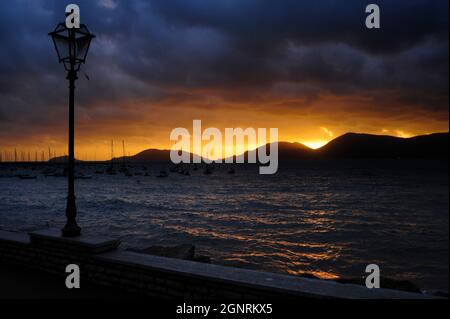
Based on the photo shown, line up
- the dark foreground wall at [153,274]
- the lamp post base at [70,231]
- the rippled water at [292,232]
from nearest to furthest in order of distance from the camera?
1. the dark foreground wall at [153,274]
2. the lamp post base at [70,231]
3. the rippled water at [292,232]

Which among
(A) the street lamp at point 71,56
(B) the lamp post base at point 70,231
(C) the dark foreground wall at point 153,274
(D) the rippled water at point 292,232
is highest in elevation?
(A) the street lamp at point 71,56

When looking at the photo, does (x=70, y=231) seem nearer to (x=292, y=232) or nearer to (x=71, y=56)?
(x=71, y=56)

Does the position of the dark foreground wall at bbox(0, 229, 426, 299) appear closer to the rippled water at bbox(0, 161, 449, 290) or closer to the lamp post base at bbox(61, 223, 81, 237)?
the lamp post base at bbox(61, 223, 81, 237)

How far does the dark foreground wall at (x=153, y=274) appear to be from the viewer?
418 cm

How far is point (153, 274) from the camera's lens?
5.05 m

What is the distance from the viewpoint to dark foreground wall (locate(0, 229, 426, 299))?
4.18m

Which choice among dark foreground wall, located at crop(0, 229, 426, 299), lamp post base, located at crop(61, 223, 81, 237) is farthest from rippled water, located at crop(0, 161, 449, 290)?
lamp post base, located at crop(61, 223, 81, 237)

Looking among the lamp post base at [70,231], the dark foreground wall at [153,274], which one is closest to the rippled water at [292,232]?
the dark foreground wall at [153,274]

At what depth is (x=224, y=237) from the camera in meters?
20.9

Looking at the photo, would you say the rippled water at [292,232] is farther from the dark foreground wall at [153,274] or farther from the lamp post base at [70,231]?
the lamp post base at [70,231]

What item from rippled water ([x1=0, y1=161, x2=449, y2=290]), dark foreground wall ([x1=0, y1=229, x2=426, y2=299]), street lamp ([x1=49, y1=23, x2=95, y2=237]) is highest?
street lamp ([x1=49, y1=23, x2=95, y2=237])

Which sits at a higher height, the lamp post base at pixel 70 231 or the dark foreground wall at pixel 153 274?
the lamp post base at pixel 70 231
